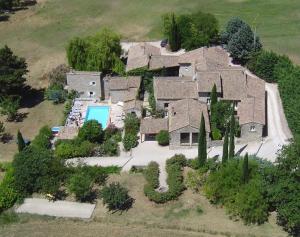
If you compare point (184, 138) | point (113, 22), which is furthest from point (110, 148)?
point (113, 22)

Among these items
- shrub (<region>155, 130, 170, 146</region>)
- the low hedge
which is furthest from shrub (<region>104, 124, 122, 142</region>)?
the low hedge

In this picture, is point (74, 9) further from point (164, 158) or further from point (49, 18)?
point (164, 158)

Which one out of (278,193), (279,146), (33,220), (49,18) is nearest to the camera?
(278,193)

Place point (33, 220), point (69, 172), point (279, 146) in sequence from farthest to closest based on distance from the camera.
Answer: point (279, 146), point (69, 172), point (33, 220)

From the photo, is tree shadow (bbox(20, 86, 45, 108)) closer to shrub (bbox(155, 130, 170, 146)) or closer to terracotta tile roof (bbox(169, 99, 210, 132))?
terracotta tile roof (bbox(169, 99, 210, 132))

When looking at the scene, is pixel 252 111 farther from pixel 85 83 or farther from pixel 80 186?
pixel 85 83

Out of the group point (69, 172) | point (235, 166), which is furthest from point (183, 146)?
point (69, 172)

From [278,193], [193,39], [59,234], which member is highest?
[193,39]
